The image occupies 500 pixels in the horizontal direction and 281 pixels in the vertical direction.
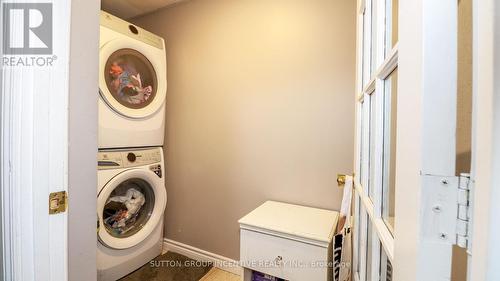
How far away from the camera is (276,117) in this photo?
5.19 feet

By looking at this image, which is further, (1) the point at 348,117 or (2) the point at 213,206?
(2) the point at 213,206

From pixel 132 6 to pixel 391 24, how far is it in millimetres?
2204

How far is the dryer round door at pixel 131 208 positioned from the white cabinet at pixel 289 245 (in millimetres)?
833

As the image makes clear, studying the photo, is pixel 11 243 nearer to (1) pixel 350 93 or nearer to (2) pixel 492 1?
(2) pixel 492 1

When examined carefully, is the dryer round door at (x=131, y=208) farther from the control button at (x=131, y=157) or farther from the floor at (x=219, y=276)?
the floor at (x=219, y=276)

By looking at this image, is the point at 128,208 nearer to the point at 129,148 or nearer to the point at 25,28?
the point at 129,148

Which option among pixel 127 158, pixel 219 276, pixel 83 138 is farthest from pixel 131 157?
pixel 219 276

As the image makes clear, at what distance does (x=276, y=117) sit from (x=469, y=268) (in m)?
1.39

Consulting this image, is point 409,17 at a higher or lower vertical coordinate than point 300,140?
higher

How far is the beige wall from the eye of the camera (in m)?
1.43

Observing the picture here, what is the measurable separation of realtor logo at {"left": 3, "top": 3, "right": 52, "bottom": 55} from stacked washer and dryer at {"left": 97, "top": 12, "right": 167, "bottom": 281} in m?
0.84

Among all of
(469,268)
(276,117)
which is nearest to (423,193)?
(469,268)

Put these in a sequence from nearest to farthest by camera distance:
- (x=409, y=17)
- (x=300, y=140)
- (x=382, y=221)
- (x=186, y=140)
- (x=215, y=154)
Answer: (x=409, y=17)
(x=382, y=221)
(x=300, y=140)
(x=215, y=154)
(x=186, y=140)

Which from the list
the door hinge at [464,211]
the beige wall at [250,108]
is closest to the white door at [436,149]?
the door hinge at [464,211]
